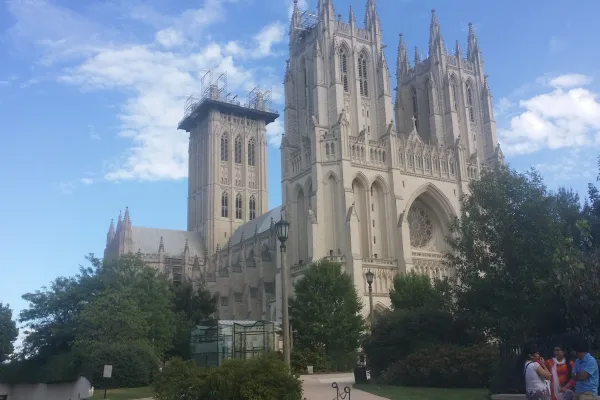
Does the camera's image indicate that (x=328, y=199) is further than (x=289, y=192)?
No

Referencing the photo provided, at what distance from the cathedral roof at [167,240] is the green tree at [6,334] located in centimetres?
2635

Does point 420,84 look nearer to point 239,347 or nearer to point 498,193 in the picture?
point 498,193

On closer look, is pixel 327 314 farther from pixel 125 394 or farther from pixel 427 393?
pixel 427 393

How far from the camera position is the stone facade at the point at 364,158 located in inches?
1996

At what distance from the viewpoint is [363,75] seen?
58.9 meters

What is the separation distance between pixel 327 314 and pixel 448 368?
16.0 meters

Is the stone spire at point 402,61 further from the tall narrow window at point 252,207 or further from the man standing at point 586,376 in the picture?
the man standing at point 586,376

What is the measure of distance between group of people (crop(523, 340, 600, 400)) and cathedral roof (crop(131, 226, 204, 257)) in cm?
7737

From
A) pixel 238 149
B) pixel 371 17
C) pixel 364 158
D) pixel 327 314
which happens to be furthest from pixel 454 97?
pixel 238 149

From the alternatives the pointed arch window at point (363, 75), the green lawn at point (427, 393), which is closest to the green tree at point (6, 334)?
the pointed arch window at point (363, 75)

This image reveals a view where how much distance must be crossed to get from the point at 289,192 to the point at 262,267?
11.1 metres

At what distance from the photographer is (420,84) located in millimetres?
65500

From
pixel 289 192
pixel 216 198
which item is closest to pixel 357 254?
pixel 289 192

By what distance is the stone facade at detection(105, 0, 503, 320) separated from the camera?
50688mm
